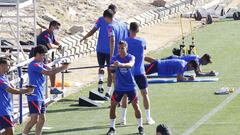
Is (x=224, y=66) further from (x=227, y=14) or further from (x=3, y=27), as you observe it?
(x=227, y=14)

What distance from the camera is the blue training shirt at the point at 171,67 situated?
24375mm

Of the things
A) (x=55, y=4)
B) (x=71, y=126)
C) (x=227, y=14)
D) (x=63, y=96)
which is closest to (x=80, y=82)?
(x=63, y=96)

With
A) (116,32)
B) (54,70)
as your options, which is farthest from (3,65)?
(116,32)

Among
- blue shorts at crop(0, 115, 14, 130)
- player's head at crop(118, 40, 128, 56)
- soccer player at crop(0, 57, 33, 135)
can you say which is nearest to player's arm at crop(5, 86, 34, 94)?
soccer player at crop(0, 57, 33, 135)

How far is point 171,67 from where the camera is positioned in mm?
24750

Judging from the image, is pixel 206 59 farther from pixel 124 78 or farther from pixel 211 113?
pixel 124 78

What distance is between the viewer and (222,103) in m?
21.5

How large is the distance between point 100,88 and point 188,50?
20.5 feet

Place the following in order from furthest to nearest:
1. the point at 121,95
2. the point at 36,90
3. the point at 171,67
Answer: the point at 171,67 < the point at 121,95 < the point at 36,90

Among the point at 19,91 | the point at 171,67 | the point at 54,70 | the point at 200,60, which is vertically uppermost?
the point at 200,60

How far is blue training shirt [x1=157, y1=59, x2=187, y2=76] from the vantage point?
24375 millimetres

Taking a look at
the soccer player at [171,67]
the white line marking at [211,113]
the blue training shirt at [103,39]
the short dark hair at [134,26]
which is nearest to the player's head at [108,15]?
the blue training shirt at [103,39]

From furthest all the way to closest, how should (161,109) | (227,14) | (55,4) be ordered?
(227,14)
(55,4)
(161,109)

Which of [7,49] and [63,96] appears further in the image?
[7,49]
